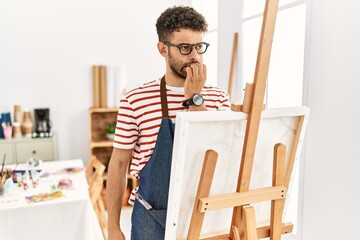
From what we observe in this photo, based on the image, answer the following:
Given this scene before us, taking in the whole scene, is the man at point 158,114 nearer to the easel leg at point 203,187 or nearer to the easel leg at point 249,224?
the easel leg at point 203,187

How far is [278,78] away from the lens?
2459 millimetres

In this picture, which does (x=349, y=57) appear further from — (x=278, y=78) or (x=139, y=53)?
(x=139, y=53)

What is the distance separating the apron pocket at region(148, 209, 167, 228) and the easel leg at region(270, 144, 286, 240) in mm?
392

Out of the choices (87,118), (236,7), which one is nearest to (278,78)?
(236,7)

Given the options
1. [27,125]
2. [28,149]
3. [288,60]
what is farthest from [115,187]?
[27,125]

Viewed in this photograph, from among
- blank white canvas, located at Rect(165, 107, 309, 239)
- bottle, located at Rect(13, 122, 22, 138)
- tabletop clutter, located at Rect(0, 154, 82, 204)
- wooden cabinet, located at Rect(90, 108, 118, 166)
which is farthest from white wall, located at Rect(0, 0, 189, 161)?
blank white canvas, located at Rect(165, 107, 309, 239)

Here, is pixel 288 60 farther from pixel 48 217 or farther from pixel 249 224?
pixel 48 217

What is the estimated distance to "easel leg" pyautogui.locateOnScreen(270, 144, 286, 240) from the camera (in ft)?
3.58

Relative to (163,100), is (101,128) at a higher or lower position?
lower

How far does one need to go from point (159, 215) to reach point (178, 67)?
0.56 meters

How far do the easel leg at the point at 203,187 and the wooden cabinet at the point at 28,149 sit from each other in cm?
306

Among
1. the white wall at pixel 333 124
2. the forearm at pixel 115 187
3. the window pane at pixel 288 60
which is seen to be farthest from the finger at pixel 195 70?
the window pane at pixel 288 60

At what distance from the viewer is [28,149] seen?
3.58 m

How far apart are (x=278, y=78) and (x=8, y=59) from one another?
10.1 feet
